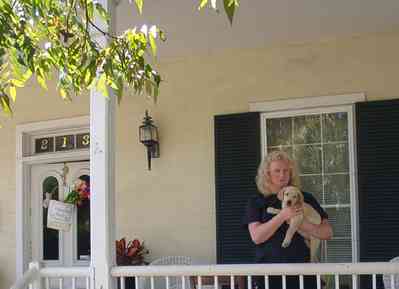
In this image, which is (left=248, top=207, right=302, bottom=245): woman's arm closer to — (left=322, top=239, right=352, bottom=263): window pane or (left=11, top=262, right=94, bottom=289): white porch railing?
(left=11, top=262, right=94, bottom=289): white porch railing

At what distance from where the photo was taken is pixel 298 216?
3559mm

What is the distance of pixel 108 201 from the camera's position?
3973mm

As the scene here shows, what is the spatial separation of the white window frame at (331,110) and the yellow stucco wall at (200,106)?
7cm

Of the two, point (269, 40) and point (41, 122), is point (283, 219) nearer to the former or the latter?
point (269, 40)

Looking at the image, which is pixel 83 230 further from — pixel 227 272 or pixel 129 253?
pixel 227 272

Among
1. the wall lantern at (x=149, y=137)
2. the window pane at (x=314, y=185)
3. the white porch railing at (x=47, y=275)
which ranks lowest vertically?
the white porch railing at (x=47, y=275)

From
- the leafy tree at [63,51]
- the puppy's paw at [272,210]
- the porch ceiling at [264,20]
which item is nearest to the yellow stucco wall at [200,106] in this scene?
the porch ceiling at [264,20]

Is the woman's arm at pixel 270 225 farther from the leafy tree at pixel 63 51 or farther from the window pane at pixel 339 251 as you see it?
the window pane at pixel 339 251

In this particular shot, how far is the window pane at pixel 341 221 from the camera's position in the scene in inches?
223

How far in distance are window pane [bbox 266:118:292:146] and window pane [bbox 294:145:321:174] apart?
16cm

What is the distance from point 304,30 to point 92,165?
242 cm

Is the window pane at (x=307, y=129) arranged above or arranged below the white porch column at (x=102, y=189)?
above

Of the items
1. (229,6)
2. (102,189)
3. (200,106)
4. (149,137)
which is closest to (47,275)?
(102,189)

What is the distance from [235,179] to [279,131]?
0.60 metres
